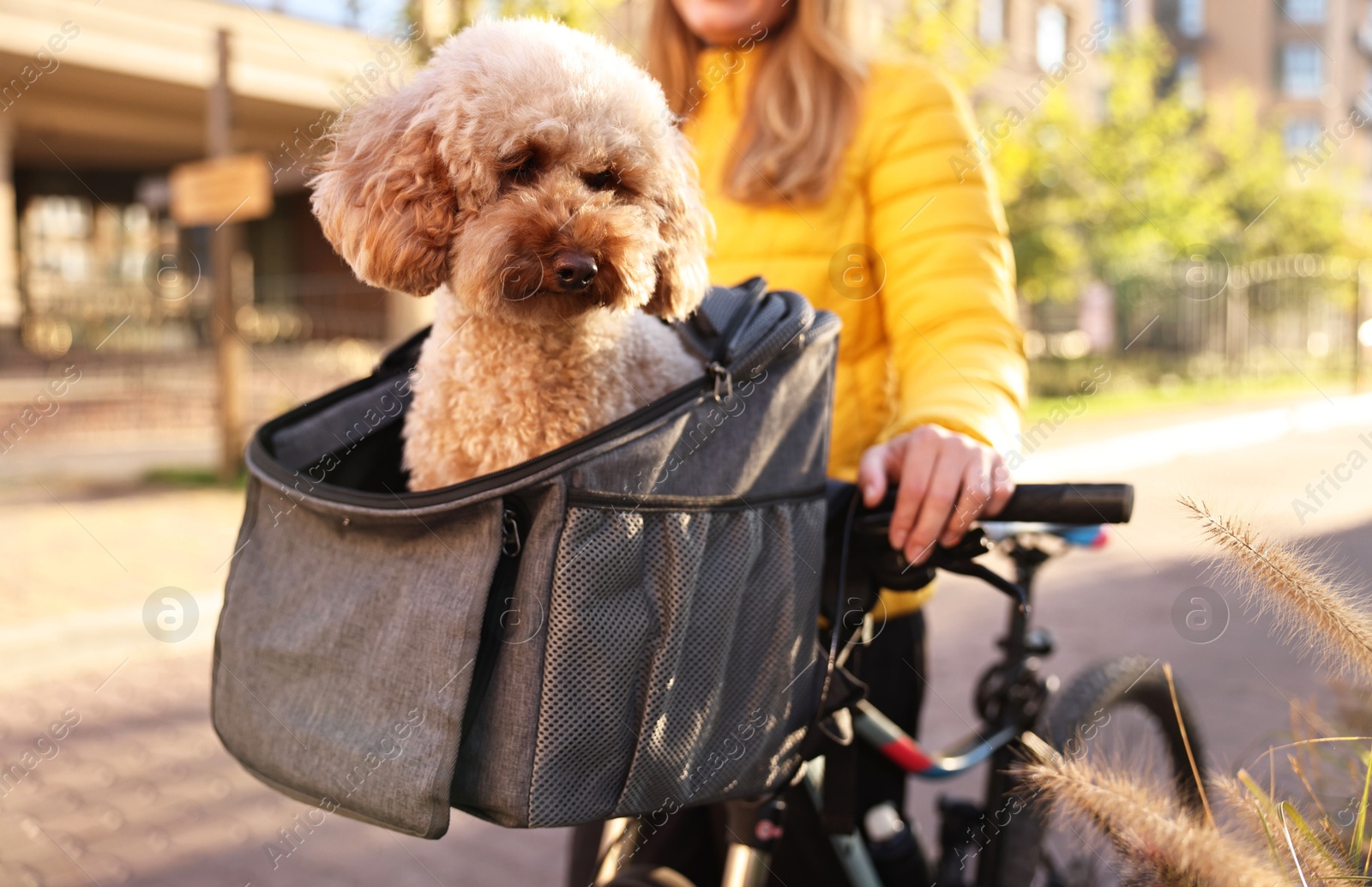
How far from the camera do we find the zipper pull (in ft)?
3.64

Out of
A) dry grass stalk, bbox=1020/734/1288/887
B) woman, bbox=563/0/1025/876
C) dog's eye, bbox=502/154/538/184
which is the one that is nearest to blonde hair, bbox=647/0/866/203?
woman, bbox=563/0/1025/876

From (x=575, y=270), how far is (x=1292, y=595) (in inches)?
38.5

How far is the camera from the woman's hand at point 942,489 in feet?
4.74

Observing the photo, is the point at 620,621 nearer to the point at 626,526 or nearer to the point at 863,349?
the point at 626,526

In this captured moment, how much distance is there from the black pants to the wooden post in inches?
327

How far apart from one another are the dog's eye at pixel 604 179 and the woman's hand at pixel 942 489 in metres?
0.66

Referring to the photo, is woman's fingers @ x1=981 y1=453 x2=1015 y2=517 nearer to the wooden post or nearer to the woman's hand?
the woman's hand

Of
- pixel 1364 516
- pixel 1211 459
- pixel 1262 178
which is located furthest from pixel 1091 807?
pixel 1262 178

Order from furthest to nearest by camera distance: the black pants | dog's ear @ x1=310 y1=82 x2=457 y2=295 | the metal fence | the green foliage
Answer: the metal fence → the green foliage → the black pants → dog's ear @ x1=310 y1=82 x2=457 y2=295

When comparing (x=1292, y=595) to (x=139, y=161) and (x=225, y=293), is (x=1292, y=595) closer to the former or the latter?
(x=225, y=293)

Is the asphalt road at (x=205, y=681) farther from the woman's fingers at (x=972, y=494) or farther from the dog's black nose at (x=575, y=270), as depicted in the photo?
the dog's black nose at (x=575, y=270)

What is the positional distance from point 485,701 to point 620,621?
168mm

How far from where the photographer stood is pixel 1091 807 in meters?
0.97

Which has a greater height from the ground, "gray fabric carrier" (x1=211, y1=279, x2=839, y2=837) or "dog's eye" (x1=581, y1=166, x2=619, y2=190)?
"dog's eye" (x1=581, y1=166, x2=619, y2=190)
